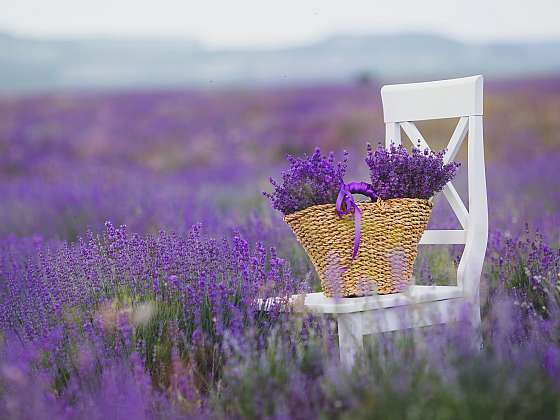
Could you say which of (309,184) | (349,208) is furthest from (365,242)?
(309,184)

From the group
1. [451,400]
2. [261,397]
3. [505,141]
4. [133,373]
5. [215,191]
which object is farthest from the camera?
[505,141]

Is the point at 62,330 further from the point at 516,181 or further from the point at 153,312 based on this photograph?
the point at 516,181

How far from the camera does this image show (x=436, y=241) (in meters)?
3.66

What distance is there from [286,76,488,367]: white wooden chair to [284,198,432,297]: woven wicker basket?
0.27 ft

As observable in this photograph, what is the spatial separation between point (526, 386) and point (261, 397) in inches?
28.5

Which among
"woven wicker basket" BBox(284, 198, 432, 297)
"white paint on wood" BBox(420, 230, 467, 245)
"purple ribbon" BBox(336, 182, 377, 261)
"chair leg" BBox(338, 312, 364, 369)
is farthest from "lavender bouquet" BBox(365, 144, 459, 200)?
"chair leg" BBox(338, 312, 364, 369)

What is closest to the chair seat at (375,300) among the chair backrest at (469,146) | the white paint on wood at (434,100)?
the chair backrest at (469,146)

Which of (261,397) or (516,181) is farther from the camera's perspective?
(516,181)

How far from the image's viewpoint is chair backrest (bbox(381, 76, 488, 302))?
3.39 m

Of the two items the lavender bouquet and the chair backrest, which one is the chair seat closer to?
the chair backrest

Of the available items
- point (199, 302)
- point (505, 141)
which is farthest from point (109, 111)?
point (199, 302)

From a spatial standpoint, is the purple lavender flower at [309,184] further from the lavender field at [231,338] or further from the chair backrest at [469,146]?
the chair backrest at [469,146]

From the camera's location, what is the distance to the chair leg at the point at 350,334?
3.03 m

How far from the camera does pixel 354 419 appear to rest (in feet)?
7.53
